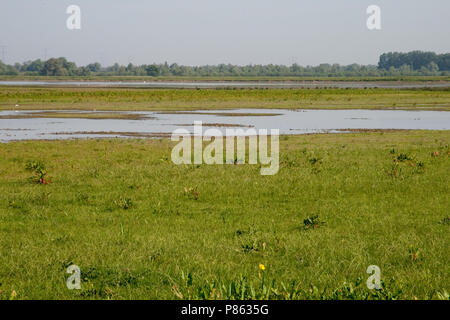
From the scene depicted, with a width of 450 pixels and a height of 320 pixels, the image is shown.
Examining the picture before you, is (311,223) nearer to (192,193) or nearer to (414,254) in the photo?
(414,254)

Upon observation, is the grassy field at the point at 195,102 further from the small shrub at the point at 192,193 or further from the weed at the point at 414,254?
the weed at the point at 414,254

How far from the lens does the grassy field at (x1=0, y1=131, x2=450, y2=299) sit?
7984mm

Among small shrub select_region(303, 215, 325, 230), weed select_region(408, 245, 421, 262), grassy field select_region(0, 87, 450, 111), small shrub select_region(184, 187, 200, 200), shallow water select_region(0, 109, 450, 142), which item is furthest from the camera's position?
grassy field select_region(0, 87, 450, 111)

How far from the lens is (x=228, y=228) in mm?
11789

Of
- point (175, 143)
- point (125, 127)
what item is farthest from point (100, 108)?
point (175, 143)

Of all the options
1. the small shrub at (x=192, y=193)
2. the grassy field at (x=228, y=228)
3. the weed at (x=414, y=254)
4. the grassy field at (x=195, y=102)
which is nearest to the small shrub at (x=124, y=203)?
the grassy field at (x=228, y=228)

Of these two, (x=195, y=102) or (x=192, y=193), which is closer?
(x=192, y=193)

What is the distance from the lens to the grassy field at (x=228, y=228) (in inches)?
314

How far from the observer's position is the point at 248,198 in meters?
14.9

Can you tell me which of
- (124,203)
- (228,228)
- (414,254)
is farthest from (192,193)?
(414,254)

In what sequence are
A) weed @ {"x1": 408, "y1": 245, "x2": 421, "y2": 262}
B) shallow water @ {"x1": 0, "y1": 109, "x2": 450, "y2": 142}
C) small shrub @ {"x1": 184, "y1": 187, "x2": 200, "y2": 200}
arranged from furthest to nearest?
shallow water @ {"x1": 0, "y1": 109, "x2": 450, "y2": 142} → small shrub @ {"x1": 184, "y1": 187, "x2": 200, "y2": 200} → weed @ {"x1": 408, "y1": 245, "x2": 421, "y2": 262}

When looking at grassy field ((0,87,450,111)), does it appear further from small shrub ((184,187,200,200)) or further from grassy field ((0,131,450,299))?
small shrub ((184,187,200,200))

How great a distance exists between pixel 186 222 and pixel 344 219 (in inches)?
148

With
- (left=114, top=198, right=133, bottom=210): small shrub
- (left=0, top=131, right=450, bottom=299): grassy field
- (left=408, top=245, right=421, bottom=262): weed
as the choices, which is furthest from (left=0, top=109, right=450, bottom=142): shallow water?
(left=408, top=245, right=421, bottom=262): weed
